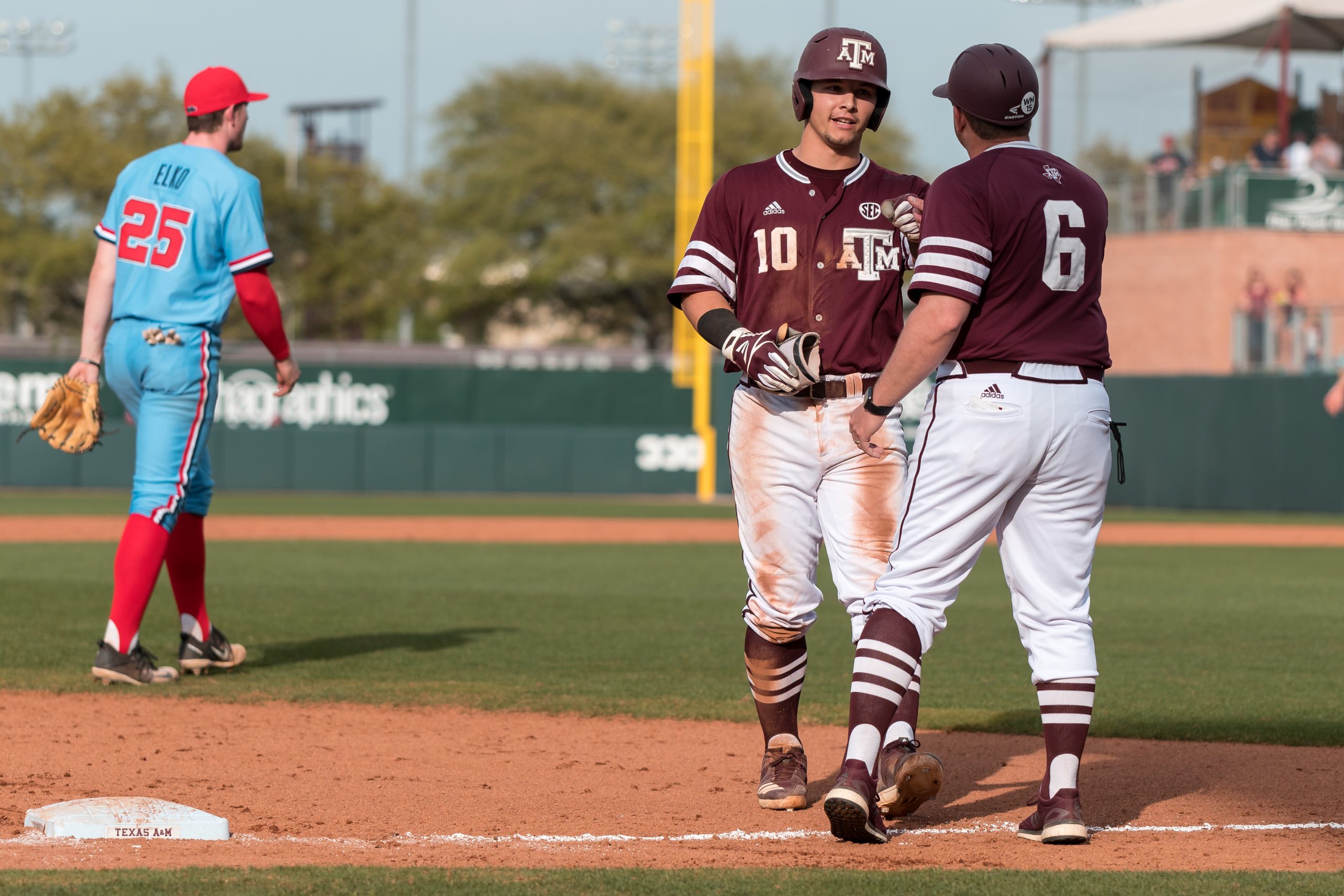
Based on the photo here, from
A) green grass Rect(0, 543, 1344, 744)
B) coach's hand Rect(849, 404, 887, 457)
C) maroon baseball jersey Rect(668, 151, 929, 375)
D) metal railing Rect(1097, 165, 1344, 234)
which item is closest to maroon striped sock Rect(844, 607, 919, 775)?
coach's hand Rect(849, 404, 887, 457)

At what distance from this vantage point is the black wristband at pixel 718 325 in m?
4.45

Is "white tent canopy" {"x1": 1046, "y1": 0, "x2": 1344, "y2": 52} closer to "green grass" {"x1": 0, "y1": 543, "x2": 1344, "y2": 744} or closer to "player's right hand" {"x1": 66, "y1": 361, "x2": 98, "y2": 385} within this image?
"green grass" {"x1": 0, "y1": 543, "x2": 1344, "y2": 744}

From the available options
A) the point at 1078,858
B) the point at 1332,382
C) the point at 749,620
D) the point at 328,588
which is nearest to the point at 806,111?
the point at 749,620

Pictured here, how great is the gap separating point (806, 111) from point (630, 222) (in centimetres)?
4259

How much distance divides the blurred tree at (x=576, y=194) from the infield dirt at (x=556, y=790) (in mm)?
41123

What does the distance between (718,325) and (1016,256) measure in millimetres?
884

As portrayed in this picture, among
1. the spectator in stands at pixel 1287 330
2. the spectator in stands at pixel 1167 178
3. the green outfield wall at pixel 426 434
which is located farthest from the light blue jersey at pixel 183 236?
the spectator in stands at pixel 1167 178

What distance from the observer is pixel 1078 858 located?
3898mm

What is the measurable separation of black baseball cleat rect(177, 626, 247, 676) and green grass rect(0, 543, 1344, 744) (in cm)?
9

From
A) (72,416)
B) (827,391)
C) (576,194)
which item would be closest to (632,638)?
(72,416)

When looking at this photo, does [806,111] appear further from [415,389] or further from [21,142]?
[21,142]

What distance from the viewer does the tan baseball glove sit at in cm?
656

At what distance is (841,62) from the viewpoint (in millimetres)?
4523

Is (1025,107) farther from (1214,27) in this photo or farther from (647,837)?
(1214,27)
